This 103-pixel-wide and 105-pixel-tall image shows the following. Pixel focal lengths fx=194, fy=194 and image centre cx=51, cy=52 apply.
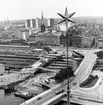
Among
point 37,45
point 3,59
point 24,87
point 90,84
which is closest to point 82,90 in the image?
point 90,84

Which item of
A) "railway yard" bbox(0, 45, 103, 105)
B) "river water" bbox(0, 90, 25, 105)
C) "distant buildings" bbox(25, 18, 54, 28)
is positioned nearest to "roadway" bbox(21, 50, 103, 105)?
"railway yard" bbox(0, 45, 103, 105)

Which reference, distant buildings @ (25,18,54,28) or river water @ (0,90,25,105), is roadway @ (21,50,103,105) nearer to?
river water @ (0,90,25,105)

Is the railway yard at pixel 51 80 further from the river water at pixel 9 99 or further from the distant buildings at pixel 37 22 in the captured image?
the distant buildings at pixel 37 22

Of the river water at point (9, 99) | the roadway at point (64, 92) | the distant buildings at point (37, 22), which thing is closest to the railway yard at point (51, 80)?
the roadway at point (64, 92)

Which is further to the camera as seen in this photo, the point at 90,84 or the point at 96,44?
the point at 96,44

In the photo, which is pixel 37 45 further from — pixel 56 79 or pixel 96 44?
pixel 56 79

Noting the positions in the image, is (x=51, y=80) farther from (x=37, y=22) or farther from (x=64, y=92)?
(x=37, y=22)

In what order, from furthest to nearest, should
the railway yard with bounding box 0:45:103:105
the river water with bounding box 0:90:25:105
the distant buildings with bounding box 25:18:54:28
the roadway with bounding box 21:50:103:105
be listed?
the distant buildings with bounding box 25:18:54:28 → the river water with bounding box 0:90:25:105 → the railway yard with bounding box 0:45:103:105 → the roadway with bounding box 21:50:103:105

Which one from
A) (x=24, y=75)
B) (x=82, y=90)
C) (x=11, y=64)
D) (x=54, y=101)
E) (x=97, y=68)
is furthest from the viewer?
(x=11, y=64)
